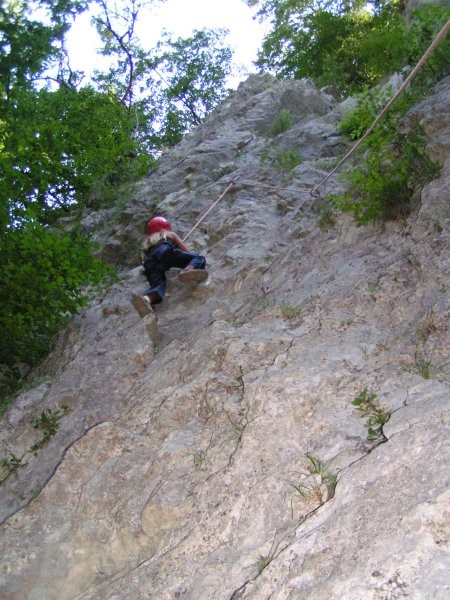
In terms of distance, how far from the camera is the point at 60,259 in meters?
7.18

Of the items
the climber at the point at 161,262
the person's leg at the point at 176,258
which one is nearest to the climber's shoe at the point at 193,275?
the climber at the point at 161,262

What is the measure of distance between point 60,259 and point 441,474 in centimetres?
562

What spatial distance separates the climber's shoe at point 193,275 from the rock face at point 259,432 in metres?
0.18

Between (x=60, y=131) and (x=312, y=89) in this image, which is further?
(x=312, y=89)

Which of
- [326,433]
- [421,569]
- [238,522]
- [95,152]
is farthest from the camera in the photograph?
[95,152]

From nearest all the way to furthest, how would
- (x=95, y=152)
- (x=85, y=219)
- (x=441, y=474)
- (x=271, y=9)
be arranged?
(x=441, y=474), (x=95, y=152), (x=85, y=219), (x=271, y=9)

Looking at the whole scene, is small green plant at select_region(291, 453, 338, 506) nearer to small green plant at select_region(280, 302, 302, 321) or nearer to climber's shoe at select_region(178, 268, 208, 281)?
small green plant at select_region(280, 302, 302, 321)

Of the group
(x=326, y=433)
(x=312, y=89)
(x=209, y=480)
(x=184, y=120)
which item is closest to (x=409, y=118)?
(x=326, y=433)

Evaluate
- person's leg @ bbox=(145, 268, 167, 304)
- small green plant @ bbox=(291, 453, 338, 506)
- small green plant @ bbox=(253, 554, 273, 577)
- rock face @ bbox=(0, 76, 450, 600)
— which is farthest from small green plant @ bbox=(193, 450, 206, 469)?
person's leg @ bbox=(145, 268, 167, 304)

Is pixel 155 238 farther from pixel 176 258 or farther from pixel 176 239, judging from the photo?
pixel 176 258

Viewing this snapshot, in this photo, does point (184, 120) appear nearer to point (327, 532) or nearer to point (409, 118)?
point (409, 118)

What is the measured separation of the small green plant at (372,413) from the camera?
133 inches

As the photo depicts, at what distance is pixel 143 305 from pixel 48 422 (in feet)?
5.75

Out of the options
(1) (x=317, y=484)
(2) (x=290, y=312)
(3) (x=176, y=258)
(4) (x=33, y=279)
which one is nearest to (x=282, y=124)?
(3) (x=176, y=258)
